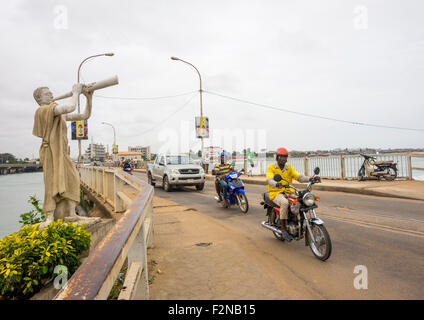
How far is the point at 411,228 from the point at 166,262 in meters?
4.88

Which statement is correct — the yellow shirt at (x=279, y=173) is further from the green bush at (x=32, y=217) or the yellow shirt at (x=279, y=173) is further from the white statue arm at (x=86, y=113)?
the green bush at (x=32, y=217)

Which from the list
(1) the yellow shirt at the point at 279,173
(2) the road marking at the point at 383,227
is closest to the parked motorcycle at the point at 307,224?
(1) the yellow shirt at the point at 279,173

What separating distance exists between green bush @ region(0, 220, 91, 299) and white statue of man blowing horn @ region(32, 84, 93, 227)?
52.8 inches

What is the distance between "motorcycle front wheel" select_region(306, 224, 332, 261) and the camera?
3956 millimetres

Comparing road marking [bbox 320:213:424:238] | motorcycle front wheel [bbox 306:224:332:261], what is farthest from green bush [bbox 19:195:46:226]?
road marking [bbox 320:213:424:238]

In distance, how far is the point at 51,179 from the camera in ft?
14.9

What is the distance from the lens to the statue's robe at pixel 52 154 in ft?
14.6

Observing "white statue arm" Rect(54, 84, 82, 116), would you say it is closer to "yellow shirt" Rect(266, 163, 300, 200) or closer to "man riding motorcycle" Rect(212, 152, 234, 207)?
"yellow shirt" Rect(266, 163, 300, 200)

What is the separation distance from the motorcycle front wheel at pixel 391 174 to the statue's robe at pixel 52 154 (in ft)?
46.7

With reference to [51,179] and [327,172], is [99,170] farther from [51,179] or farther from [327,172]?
[327,172]

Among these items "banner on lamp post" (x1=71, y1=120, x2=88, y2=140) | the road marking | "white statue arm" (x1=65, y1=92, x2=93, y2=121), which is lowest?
the road marking

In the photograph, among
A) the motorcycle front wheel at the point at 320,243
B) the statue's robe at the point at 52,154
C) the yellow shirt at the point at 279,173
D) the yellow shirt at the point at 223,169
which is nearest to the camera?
the motorcycle front wheel at the point at 320,243
